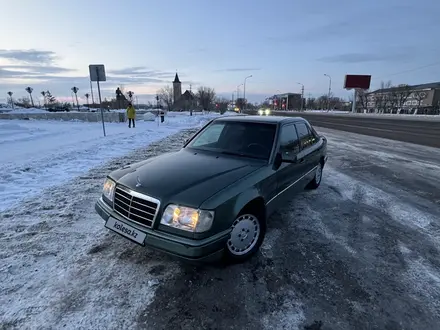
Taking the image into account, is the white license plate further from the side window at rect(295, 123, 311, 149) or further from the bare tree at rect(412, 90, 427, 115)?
the bare tree at rect(412, 90, 427, 115)

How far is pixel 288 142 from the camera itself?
3.96m

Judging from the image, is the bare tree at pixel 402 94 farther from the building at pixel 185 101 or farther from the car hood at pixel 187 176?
the car hood at pixel 187 176

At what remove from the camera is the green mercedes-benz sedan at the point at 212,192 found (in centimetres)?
246

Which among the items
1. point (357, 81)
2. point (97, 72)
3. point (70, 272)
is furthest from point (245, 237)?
point (357, 81)

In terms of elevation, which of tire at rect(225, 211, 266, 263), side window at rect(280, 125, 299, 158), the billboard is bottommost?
tire at rect(225, 211, 266, 263)

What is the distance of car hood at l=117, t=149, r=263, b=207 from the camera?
2555 millimetres

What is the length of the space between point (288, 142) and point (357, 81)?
255 feet

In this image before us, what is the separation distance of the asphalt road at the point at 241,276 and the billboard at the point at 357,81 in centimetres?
7569

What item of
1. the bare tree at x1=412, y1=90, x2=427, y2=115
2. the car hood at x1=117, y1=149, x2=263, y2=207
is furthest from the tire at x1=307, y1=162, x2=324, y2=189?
the bare tree at x1=412, y1=90, x2=427, y2=115

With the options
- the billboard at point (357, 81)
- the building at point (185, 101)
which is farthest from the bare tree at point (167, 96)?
the billboard at point (357, 81)

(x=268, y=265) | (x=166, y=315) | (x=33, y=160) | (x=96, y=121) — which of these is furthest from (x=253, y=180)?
(x=96, y=121)

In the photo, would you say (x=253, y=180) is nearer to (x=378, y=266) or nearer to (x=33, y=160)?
(x=378, y=266)

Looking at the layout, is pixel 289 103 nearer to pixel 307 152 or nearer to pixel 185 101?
pixel 185 101

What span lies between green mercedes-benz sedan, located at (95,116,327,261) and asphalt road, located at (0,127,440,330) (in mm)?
404
